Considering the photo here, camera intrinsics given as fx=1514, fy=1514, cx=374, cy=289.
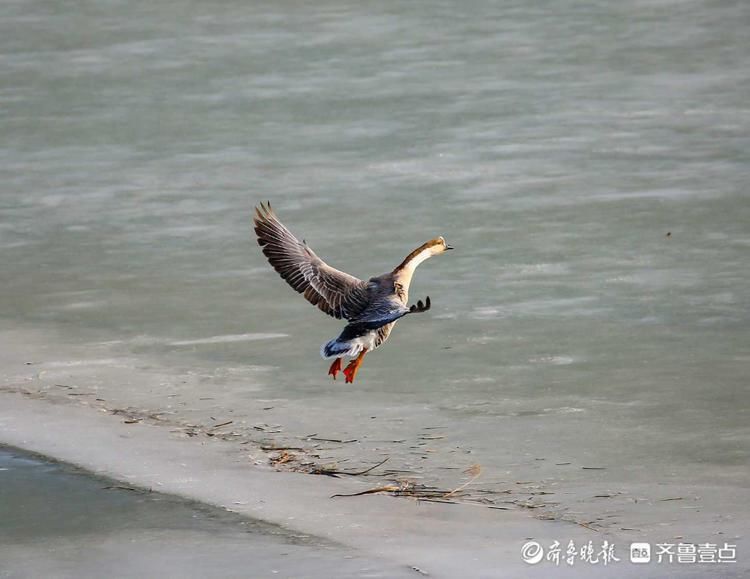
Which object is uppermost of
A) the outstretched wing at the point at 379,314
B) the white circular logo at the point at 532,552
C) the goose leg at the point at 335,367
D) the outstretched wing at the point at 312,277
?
the outstretched wing at the point at 312,277

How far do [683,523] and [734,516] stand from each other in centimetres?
22

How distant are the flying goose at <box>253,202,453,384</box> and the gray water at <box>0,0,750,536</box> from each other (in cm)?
49

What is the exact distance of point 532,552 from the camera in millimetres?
5934

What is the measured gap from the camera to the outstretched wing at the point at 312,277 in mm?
7480

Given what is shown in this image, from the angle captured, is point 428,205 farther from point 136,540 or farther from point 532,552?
point 532,552

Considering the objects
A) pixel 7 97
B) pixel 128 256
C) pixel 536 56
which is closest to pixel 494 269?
pixel 128 256

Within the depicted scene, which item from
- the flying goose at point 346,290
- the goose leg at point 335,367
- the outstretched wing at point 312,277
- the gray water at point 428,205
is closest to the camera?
the flying goose at point 346,290

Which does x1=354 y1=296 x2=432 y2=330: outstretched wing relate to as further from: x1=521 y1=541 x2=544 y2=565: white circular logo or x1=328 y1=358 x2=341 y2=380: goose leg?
x1=521 y1=541 x2=544 y2=565: white circular logo

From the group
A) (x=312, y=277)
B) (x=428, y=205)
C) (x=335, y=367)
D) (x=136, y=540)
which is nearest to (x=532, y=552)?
(x=136, y=540)

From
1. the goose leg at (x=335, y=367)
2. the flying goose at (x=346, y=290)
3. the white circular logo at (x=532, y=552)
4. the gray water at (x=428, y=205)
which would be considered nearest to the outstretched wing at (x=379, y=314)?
the flying goose at (x=346, y=290)

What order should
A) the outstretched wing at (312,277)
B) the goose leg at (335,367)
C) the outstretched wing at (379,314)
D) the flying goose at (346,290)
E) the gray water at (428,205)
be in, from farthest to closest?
1. the gray water at (428,205)
2. the goose leg at (335,367)
3. the outstretched wing at (312,277)
4. the flying goose at (346,290)
5. the outstretched wing at (379,314)

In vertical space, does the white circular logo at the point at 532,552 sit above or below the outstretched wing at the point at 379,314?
below

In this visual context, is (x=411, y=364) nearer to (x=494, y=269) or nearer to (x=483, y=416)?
(x=483, y=416)

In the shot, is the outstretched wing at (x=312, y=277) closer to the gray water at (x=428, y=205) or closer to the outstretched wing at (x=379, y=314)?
the outstretched wing at (x=379, y=314)
